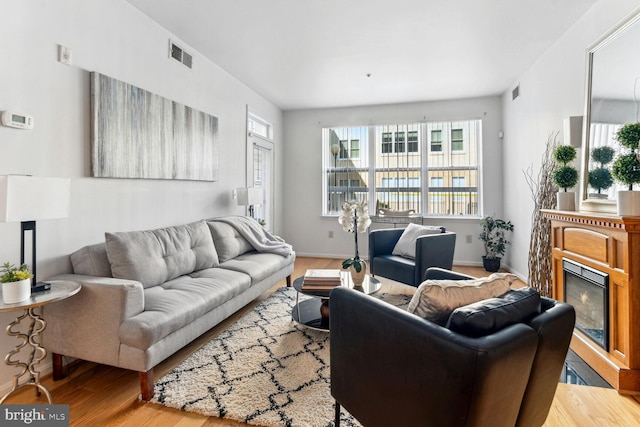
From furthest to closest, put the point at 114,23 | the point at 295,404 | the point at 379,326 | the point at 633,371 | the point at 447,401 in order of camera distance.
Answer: the point at 114,23
the point at 633,371
the point at 295,404
the point at 379,326
the point at 447,401

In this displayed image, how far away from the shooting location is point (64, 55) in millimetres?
2234

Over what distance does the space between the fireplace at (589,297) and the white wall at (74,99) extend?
3516mm

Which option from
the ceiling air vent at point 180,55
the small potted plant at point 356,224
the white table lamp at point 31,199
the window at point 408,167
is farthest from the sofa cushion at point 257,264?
the window at point 408,167

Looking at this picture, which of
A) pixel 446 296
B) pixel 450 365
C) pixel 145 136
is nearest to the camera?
pixel 450 365

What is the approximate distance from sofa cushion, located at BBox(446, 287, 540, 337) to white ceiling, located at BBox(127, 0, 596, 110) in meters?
2.52

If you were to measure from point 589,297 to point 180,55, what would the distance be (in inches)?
163

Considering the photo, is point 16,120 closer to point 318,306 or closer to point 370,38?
point 318,306

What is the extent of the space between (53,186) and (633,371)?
11.2ft

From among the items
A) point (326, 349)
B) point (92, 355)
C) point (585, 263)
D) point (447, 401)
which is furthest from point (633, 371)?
point (92, 355)

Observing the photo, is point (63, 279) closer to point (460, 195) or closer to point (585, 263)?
point (585, 263)

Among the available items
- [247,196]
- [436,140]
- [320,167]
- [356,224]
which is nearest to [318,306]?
[356,224]

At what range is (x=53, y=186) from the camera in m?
1.76

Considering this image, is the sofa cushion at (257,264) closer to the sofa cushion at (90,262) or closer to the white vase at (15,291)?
the sofa cushion at (90,262)

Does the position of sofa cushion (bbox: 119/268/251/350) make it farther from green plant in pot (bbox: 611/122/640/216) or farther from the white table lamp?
green plant in pot (bbox: 611/122/640/216)
